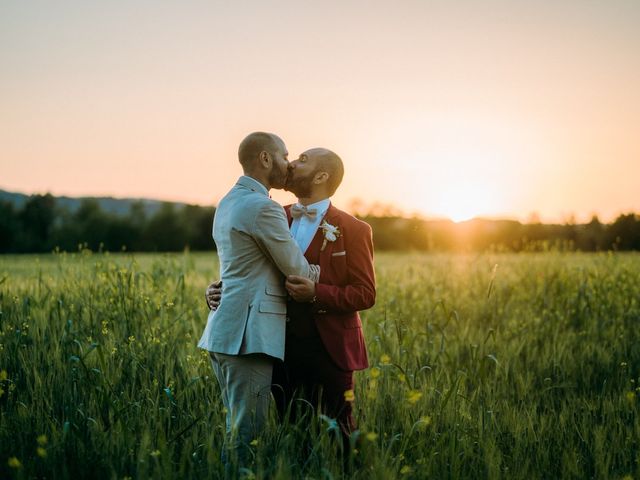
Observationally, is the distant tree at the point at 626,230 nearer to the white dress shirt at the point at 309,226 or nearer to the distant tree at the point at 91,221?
the white dress shirt at the point at 309,226

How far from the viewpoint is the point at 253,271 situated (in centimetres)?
363

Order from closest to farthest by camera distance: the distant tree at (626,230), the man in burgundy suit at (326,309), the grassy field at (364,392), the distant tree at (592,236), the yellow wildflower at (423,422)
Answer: the yellow wildflower at (423,422) → the grassy field at (364,392) → the man in burgundy suit at (326,309) → the distant tree at (592,236) → the distant tree at (626,230)

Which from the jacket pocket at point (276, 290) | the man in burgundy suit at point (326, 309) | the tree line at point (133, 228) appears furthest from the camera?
Answer: the tree line at point (133, 228)

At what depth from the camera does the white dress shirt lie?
3908 mm

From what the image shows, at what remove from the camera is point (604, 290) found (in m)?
8.85

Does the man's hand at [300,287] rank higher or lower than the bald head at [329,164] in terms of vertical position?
lower

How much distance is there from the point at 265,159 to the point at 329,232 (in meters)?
0.59

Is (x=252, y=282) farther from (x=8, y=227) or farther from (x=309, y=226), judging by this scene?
(x=8, y=227)

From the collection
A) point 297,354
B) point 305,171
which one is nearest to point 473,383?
point 297,354

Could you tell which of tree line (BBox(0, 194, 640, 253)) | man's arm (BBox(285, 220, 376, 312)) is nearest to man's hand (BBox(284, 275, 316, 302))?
man's arm (BBox(285, 220, 376, 312))

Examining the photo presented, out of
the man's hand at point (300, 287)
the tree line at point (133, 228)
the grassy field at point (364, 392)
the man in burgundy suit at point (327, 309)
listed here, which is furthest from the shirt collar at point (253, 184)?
the tree line at point (133, 228)

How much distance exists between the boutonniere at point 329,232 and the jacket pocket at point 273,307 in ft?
1.48

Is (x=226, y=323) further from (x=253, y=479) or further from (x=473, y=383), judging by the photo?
(x=473, y=383)

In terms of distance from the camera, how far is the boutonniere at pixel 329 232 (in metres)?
3.79
